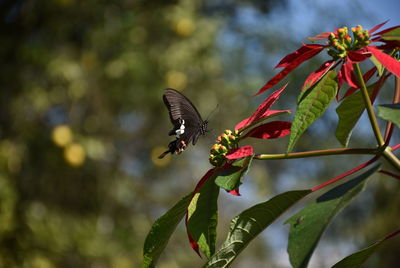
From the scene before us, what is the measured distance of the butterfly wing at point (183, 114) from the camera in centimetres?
72

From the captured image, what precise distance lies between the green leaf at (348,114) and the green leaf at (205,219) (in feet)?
0.46

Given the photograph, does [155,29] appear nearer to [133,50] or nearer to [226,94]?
[133,50]

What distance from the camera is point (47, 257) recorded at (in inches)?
122

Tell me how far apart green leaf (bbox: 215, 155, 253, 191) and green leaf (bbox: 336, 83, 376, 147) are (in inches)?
4.7

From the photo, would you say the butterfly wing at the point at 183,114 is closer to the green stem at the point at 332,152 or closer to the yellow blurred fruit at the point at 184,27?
the green stem at the point at 332,152

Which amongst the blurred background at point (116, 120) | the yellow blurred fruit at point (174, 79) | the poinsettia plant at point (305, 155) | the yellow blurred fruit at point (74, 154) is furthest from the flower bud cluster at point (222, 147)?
the yellow blurred fruit at point (174, 79)

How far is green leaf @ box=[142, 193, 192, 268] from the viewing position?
494mm

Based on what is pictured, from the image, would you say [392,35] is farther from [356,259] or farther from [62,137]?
[62,137]

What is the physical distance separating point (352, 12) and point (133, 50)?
5.47 ft

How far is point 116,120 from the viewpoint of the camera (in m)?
4.30

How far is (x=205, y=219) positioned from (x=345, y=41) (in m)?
0.20

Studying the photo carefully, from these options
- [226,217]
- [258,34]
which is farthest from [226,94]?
[226,217]

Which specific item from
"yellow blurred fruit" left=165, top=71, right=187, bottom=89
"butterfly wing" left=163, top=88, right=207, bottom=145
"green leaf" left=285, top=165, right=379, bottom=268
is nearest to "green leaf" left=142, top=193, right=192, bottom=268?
"green leaf" left=285, top=165, right=379, bottom=268

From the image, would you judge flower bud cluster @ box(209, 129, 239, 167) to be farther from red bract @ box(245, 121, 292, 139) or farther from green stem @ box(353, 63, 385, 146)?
green stem @ box(353, 63, 385, 146)
